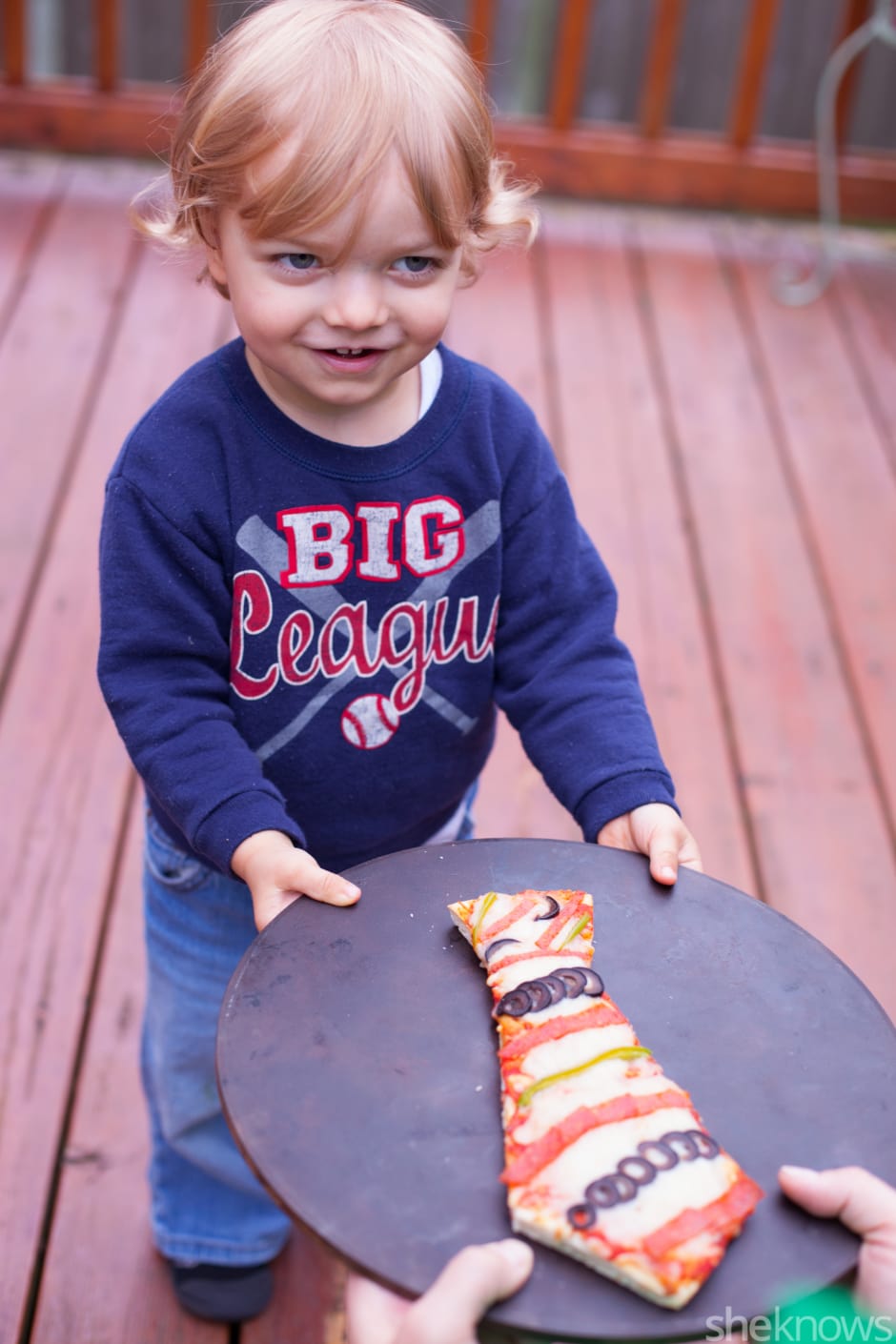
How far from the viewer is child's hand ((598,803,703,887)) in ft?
2.97

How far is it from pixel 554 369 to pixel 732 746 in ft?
3.34

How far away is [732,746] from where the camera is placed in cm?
187

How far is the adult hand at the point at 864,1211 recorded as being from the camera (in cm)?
67

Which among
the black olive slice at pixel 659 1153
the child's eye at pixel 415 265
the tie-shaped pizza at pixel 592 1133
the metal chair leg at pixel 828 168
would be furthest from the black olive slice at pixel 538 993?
the metal chair leg at pixel 828 168

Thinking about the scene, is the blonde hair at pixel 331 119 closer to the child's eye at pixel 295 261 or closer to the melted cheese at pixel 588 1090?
the child's eye at pixel 295 261

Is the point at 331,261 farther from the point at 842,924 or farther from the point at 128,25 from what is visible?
the point at 128,25

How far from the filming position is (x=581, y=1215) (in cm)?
67

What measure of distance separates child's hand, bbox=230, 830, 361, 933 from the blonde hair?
0.37m

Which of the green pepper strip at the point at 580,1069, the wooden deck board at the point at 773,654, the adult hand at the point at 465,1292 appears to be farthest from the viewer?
the wooden deck board at the point at 773,654

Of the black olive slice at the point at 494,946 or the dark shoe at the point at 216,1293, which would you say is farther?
the dark shoe at the point at 216,1293

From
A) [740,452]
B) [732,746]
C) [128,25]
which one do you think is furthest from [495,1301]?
[128,25]

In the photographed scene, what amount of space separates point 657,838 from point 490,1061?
227 millimetres

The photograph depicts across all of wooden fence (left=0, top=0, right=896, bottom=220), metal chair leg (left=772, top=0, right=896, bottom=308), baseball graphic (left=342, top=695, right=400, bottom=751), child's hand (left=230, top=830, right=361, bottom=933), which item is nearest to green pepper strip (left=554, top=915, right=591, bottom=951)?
child's hand (left=230, top=830, right=361, bottom=933)

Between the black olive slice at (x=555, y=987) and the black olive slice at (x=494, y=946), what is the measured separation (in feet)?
0.10
